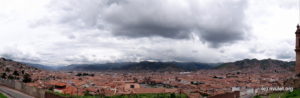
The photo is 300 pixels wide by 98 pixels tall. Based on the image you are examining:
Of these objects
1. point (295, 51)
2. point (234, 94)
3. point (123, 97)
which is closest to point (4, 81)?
point (123, 97)

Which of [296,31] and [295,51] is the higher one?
[296,31]

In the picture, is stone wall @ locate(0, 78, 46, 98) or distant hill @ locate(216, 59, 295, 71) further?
distant hill @ locate(216, 59, 295, 71)

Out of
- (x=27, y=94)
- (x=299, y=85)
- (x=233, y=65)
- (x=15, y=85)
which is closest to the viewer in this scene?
(x=299, y=85)

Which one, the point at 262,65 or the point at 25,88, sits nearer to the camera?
the point at 25,88

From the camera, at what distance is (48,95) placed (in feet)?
100

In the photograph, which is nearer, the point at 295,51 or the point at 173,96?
the point at 295,51

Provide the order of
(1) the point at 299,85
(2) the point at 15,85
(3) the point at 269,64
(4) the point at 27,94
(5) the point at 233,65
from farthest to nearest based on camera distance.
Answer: (5) the point at 233,65 < (3) the point at 269,64 < (2) the point at 15,85 < (4) the point at 27,94 < (1) the point at 299,85

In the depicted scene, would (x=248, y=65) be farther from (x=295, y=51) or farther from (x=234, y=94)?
(x=295, y=51)

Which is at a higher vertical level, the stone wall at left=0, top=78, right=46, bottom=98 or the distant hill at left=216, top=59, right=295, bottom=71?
the distant hill at left=216, top=59, right=295, bottom=71

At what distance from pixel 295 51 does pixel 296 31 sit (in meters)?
1.87

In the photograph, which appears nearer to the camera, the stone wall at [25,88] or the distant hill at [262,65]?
the stone wall at [25,88]

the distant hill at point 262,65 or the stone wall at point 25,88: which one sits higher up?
the distant hill at point 262,65

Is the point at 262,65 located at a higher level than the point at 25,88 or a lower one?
higher

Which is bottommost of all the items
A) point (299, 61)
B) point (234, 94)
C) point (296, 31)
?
point (234, 94)
